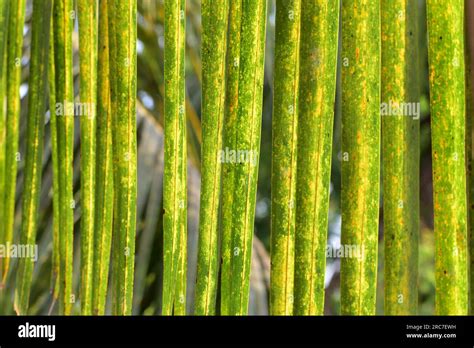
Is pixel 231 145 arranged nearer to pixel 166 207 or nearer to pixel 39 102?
pixel 166 207

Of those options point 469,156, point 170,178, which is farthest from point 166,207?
point 469,156

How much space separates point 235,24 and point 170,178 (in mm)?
122

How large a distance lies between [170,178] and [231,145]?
0.05 m

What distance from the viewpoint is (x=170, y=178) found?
453 mm

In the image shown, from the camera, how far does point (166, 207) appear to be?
455 millimetres

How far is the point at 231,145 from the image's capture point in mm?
460

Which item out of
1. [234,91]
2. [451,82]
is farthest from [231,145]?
[451,82]

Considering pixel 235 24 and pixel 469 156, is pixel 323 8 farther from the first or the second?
pixel 469 156

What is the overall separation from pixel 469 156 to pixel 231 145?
8.6 inches

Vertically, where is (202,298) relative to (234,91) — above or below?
below

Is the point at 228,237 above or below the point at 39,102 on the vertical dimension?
below
